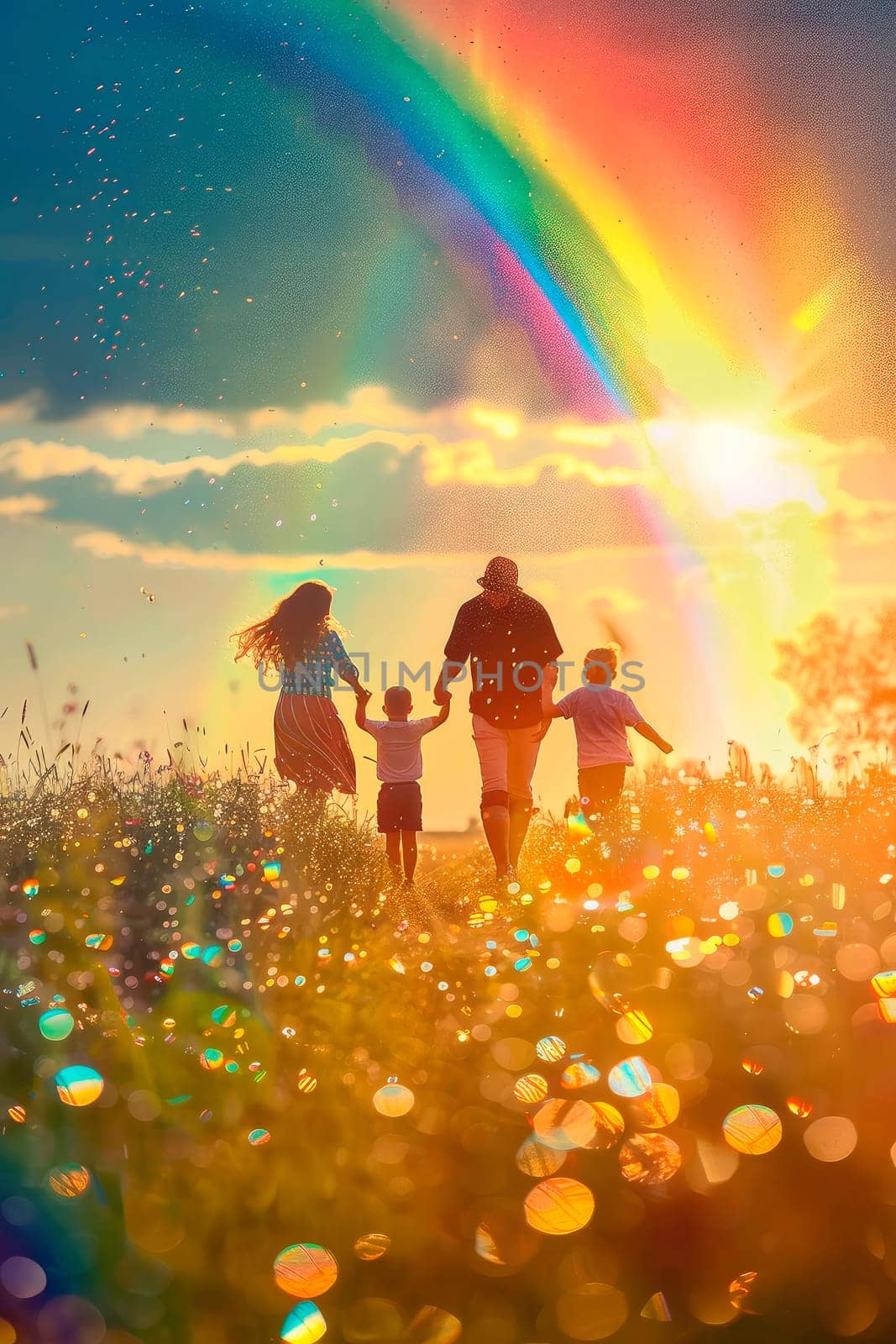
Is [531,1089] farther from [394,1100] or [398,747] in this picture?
[398,747]

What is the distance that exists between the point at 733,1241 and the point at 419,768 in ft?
22.9

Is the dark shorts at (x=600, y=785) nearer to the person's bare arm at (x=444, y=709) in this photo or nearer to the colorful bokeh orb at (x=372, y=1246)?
the person's bare arm at (x=444, y=709)

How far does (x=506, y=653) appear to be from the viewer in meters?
9.57

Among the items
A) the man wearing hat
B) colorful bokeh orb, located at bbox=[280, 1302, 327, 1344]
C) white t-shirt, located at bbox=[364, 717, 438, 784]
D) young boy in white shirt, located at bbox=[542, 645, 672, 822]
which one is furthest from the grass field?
white t-shirt, located at bbox=[364, 717, 438, 784]

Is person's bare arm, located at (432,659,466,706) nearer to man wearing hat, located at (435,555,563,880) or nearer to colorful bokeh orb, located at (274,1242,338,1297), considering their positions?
man wearing hat, located at (435,555,563,880)

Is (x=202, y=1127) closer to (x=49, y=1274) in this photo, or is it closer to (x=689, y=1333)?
(x=49, y=1274)

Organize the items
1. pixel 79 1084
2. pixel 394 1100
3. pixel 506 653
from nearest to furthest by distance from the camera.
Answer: pixel 394 1100
pixel 79 1084
pixel 506 653

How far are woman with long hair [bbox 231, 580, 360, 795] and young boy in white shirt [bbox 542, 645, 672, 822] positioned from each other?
158 centimetres

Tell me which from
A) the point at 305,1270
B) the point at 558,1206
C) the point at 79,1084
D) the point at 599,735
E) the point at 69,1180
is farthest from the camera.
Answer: the point at 599,735

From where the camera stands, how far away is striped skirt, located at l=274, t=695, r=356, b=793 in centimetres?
1001

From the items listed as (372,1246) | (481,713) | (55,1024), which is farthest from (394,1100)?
(481,713)

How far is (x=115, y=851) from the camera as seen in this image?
23.6 feet

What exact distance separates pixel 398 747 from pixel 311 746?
2.51 feet

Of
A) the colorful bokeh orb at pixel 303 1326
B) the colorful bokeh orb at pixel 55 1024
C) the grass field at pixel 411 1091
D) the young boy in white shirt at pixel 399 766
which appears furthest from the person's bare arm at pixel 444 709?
the colorful bokeh orb at pixel 303 1326
